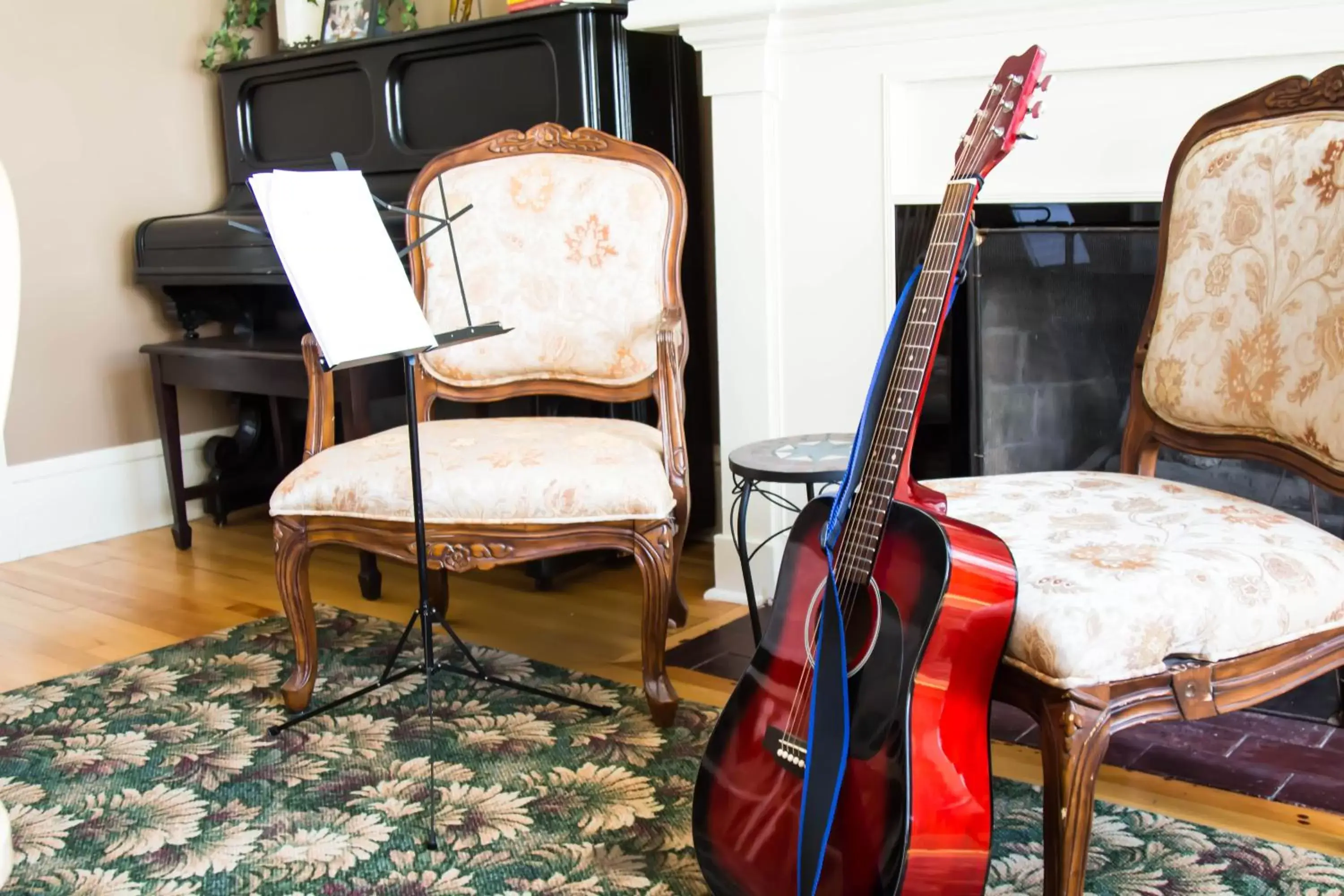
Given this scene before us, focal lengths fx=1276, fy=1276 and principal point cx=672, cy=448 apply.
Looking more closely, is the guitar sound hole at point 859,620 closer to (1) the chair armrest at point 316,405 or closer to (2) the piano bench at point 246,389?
(1) the chair armrest at point 316,405

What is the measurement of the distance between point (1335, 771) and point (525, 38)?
6.66ft

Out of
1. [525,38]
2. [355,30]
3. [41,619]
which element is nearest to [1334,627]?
[525,38]

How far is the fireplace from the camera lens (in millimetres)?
2207

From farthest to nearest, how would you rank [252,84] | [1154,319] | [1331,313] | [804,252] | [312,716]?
1. [252,84]
2. [804,252]
3. [312,716]
4. [1154,319]
5. [1331,313]

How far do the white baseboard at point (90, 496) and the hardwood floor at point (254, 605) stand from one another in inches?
2.4

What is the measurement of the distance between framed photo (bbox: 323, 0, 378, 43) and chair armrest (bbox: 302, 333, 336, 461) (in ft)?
4.32

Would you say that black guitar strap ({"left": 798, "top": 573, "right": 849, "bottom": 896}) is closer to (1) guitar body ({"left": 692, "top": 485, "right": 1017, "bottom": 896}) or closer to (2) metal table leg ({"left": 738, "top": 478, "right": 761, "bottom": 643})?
(1) guitar body ({"left": 692, "top": 485, "right": 1017, "bottom": 896})

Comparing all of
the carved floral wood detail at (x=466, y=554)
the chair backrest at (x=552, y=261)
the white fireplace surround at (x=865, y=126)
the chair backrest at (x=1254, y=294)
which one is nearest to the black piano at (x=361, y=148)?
the white fireplace surround at (x=865, y=126)

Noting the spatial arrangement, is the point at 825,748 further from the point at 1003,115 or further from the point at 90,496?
the point at 90,496

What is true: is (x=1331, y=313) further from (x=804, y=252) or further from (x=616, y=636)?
(x=616, y=636)

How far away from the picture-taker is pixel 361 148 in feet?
10.3

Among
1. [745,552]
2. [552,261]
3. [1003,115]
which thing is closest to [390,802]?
[745,552]

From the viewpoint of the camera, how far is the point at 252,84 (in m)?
3.38

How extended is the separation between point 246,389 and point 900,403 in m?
2.07
